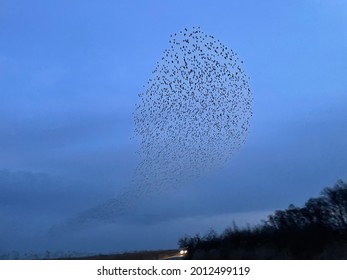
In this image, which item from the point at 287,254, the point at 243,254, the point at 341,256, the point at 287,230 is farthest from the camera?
the point at 287,230

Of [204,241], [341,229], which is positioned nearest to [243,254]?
[341,229]

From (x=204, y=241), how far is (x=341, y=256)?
75.9 ft

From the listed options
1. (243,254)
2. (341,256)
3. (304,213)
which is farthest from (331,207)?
(341,256)

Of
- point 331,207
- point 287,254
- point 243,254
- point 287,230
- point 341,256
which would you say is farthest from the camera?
point 331,207

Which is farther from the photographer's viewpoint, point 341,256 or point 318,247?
point 318,247

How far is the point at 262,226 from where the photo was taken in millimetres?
46531

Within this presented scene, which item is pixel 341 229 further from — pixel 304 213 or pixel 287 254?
pixel 304 213

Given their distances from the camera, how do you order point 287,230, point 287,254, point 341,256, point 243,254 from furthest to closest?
point 287,230, point 243,254, point 287,254, point 341,256

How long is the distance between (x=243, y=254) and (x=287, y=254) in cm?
332
